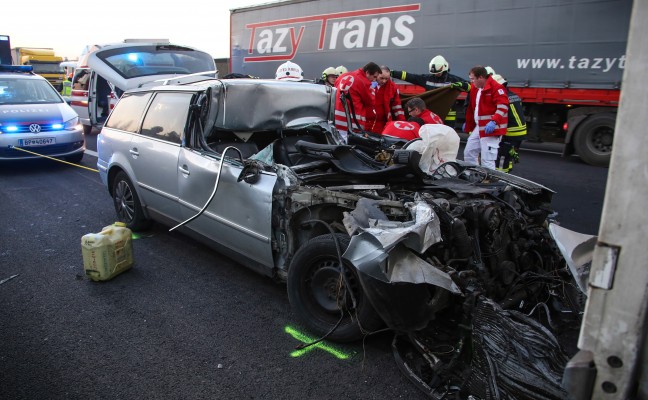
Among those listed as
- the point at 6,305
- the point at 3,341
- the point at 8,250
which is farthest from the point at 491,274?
the point at 8,250

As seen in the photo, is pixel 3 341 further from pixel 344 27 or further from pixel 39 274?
pixel 344 27

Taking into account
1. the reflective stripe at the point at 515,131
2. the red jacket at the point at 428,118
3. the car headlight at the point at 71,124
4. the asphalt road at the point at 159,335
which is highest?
the red jacket at the point at 428,118

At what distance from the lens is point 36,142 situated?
8305mm

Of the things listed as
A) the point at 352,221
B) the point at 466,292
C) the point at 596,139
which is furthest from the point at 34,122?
the point at 596,139

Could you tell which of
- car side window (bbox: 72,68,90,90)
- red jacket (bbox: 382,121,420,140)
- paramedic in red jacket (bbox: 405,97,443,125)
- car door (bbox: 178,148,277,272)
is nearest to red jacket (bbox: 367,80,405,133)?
paramedic in red jacket (bbox: 405,97,443,125)

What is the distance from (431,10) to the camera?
1233cm

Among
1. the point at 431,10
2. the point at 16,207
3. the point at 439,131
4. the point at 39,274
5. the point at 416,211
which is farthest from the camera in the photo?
the point at 431,10

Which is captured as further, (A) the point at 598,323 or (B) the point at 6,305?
(B) the point at 6,305

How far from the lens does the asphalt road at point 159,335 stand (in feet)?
9.02

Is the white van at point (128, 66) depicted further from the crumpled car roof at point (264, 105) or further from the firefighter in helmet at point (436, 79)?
the crumpled car roof at point (264, 105)

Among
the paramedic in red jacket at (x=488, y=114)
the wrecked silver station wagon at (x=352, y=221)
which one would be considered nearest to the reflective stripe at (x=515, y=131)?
the paramedic in red jacket at (x=488, y=114)

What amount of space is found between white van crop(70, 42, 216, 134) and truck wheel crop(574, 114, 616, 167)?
7.80 meters

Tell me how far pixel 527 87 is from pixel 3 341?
35.7ft

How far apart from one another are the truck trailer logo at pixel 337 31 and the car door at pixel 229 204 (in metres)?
10.1
